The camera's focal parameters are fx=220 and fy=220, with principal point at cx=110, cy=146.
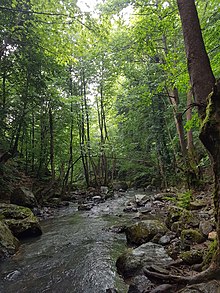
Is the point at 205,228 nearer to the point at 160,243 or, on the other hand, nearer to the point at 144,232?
the point at 160,243

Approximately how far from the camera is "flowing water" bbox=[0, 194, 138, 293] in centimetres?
366

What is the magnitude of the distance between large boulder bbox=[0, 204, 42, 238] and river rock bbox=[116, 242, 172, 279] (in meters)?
3.63

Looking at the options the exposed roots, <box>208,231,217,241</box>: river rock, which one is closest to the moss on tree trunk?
the exposed roots

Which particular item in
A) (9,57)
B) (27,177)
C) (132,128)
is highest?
(9,57)

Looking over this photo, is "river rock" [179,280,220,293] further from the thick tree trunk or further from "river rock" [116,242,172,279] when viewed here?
the thick tree trunk

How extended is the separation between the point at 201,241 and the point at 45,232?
4995mm

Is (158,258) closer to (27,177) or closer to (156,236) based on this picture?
(156,236)

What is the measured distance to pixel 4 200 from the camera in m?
10.3

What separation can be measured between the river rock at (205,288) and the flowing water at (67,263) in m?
1.20

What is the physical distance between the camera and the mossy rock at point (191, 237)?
14.2 feet

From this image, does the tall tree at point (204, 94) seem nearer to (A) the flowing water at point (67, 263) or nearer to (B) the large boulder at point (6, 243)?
(A) the flowing water at point (67, 263)

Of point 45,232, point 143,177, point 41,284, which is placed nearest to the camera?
point 41,284

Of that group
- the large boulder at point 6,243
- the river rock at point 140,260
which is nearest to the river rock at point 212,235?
the river rock at point 140,260


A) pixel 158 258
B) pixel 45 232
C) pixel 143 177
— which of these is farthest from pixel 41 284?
pixel 143 177
